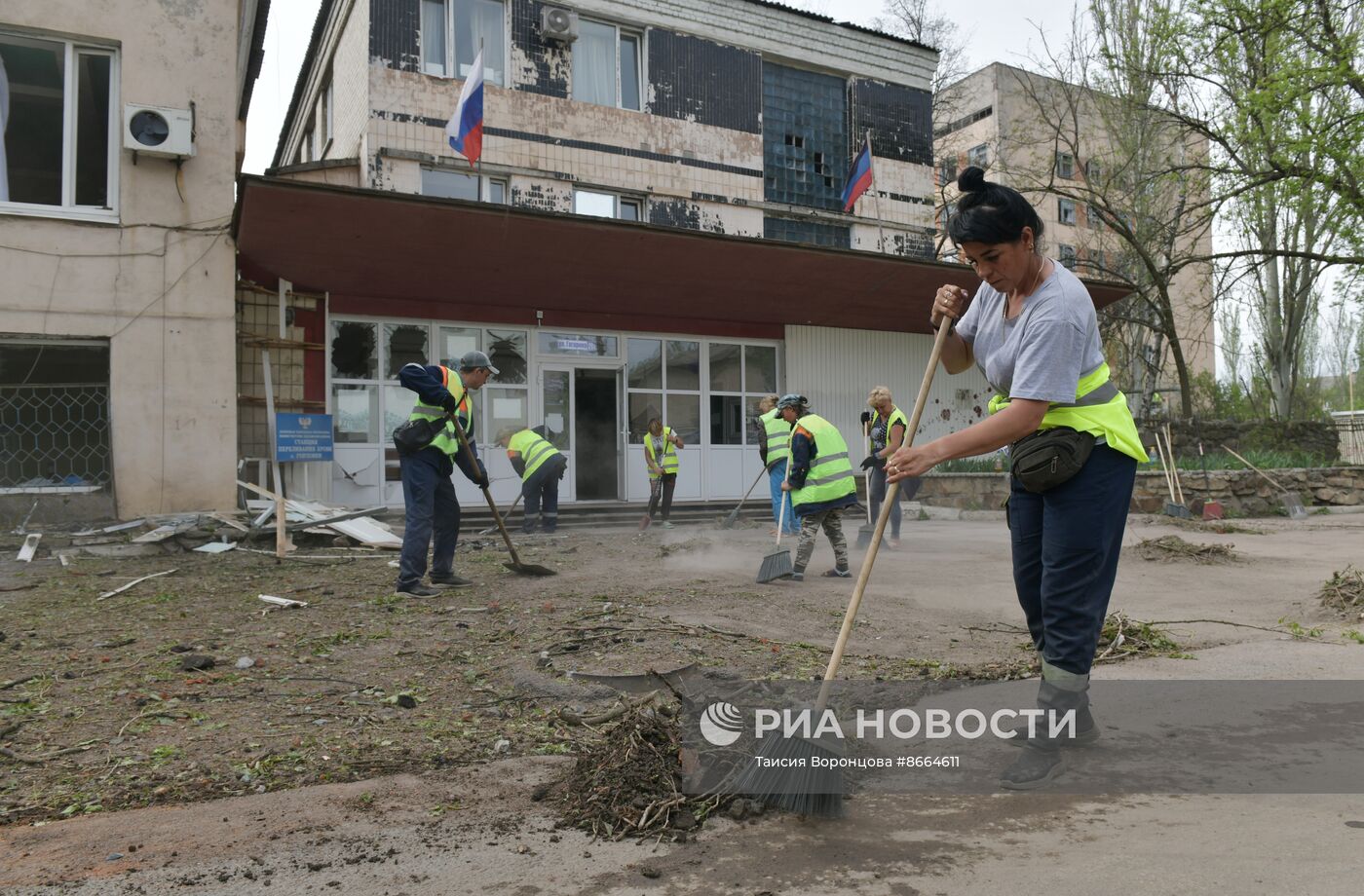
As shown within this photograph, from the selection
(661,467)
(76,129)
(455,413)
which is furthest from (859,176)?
(76,129)

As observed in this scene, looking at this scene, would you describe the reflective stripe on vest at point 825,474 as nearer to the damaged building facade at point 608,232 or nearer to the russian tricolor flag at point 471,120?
the damaged building facade at point 608,232

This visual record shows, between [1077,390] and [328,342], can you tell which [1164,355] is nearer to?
[328,342]

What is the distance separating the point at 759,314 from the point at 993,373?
12590mm

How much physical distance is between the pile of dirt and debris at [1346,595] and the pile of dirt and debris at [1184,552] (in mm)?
2871

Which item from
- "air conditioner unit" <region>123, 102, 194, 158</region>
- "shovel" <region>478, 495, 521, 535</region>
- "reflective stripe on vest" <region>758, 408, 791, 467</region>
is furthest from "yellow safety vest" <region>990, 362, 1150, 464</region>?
"air conditioner unit" <region>123, 102, 194, 158</region>

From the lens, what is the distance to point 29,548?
28.3 ft

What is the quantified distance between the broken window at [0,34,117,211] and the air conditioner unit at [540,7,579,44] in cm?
692

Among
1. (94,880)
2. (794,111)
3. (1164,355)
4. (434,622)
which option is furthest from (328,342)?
(1164,355)

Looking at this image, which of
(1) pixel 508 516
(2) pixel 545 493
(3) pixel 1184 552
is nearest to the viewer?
(3) pixel 1184 552

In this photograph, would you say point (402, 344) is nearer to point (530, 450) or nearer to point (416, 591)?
point (530, 450)

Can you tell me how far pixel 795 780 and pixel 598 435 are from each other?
1283 cm

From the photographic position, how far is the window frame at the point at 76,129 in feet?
32.1

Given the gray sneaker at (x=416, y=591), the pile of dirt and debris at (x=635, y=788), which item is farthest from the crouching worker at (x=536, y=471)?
the pile of dirt and debris at (x=635, y=788)

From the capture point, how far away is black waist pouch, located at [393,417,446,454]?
657 centimetres
